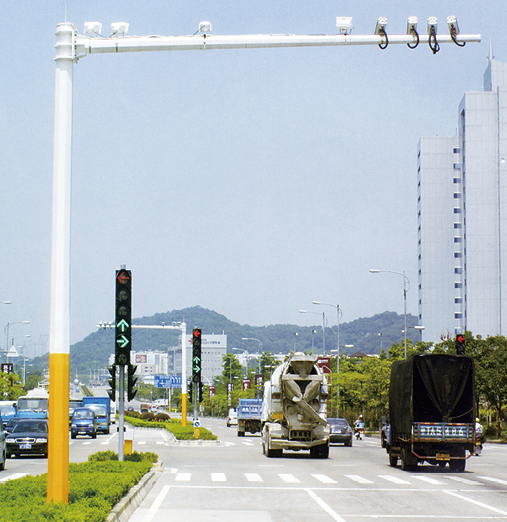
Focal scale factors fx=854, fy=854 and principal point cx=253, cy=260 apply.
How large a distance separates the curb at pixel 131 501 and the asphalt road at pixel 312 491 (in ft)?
0.47

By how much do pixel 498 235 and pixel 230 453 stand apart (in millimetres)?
113068

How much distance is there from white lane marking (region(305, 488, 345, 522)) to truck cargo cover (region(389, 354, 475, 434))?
283 inches

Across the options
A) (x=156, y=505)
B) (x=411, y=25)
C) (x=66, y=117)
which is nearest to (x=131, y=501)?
(x=156, y=505)

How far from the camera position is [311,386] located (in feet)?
103

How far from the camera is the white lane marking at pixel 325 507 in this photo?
14219 mm

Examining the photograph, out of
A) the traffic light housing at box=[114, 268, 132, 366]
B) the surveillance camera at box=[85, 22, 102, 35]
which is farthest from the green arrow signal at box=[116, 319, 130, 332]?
the surveillance camera at box=[85, 22, 102, 35]

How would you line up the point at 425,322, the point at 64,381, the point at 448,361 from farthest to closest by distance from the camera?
the point at 425,322
the point at 448,361
the point at 64,381

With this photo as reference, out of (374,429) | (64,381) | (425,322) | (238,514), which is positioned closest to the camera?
(64,381)

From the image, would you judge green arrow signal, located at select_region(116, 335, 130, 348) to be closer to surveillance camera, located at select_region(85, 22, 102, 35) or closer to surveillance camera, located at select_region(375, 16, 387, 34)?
surveillance camera, located at select_region(85, 22, 102, 35)

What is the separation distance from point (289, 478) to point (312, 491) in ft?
12.2

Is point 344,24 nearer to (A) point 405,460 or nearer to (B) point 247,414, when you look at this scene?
(A) point 405,460

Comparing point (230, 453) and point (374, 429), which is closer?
point (230, 453)

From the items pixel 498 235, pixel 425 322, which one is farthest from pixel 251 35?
pixel 425 322

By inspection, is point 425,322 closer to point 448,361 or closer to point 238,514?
point 448,361
